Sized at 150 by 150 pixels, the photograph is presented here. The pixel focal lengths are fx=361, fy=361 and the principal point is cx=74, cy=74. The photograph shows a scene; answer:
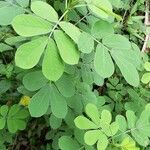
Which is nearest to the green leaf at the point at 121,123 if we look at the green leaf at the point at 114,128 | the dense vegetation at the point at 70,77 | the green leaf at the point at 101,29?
the dense vegetation at the point at 70,77

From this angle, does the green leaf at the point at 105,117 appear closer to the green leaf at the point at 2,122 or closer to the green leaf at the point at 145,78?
the green leaf at the point at 145,78

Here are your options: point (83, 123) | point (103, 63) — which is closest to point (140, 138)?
point (83, 123)

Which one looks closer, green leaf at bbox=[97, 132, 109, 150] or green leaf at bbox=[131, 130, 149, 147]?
green leaf at bbox=[97, 132, 109, 150]

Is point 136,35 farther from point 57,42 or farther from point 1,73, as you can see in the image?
point 57,42

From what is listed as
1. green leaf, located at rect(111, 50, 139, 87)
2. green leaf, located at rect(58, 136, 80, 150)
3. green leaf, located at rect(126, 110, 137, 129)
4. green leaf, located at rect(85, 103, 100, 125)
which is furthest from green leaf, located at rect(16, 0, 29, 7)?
green leaf, located at rect(126, 110, 137, 129)

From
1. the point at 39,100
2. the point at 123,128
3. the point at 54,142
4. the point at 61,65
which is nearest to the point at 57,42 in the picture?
the point at 61,65

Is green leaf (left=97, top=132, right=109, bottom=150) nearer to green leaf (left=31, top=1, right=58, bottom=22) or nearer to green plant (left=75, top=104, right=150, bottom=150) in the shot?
green plant (left=75, top=104, right=150, bottom=150)
